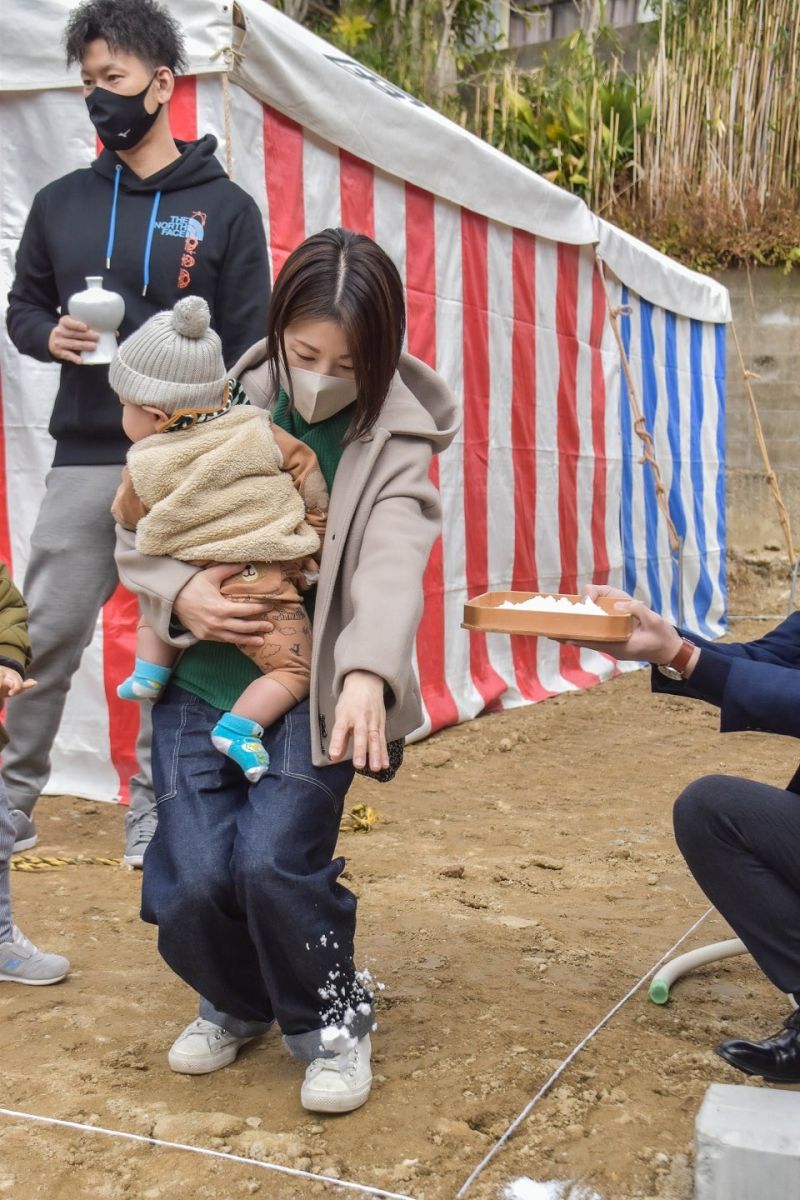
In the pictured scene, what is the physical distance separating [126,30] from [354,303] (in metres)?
1.46

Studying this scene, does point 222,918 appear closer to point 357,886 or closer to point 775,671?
point 775,671

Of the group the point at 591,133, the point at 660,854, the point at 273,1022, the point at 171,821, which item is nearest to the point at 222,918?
the point at 171,821

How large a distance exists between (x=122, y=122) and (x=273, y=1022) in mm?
2076

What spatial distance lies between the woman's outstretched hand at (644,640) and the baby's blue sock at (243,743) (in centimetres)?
52

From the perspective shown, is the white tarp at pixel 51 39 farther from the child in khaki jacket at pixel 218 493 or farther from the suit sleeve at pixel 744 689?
the suit sleeve at pixel 744 689

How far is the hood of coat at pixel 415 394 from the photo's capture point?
2.10 metres

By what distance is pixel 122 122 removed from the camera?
2994 millimetres

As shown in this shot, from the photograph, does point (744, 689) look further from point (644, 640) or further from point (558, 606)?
point (558, 606)

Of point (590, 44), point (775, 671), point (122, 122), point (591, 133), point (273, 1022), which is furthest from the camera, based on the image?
point (590, 44)

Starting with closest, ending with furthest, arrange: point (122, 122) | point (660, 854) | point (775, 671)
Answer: point (775, 671) < point (122, 122) < point (660, 854)

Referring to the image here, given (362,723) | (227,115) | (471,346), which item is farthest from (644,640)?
(471,346)

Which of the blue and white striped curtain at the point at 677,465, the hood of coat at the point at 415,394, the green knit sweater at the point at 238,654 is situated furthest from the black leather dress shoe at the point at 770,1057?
the blue and white striped curtain at the point at 677,465

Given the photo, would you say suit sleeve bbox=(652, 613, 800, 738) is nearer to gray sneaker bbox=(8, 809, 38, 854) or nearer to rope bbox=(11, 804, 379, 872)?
rope bbox=(11, 804, 379, 872)

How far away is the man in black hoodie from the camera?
2994 millimetres
